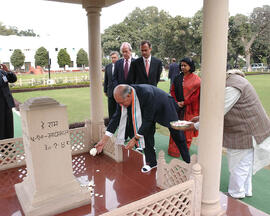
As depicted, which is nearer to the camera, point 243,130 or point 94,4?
point 243,130

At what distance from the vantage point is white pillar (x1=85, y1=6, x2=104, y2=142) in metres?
4.59

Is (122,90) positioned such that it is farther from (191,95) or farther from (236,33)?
(236,33)

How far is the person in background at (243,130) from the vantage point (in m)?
2.96

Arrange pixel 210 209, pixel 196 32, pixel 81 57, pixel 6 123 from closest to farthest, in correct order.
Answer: pixel 210 209 → pixel 6 123 → pixel 196 32 → pixel 81 57

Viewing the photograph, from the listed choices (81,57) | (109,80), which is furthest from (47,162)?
(81,57)

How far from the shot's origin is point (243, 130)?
3.09 m

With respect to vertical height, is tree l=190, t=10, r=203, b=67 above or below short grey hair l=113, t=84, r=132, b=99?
above

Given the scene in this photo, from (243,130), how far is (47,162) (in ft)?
7.78

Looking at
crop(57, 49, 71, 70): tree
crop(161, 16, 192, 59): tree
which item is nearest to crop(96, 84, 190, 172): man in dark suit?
crop(161, 16, 192, 59): tree

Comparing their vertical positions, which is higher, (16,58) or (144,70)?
(16,58)

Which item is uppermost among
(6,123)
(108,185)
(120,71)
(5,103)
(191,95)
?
(120,71)

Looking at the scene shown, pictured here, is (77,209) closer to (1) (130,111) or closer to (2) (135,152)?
(1) (130,111)

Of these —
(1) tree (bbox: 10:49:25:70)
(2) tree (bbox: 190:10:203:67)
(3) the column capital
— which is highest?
(2) tree (bbox: 190:10:203:67)

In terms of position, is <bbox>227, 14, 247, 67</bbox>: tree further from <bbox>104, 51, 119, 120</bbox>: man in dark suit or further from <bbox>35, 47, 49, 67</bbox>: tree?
<bbox>35, 47, 49, 67</bbox>: tree
